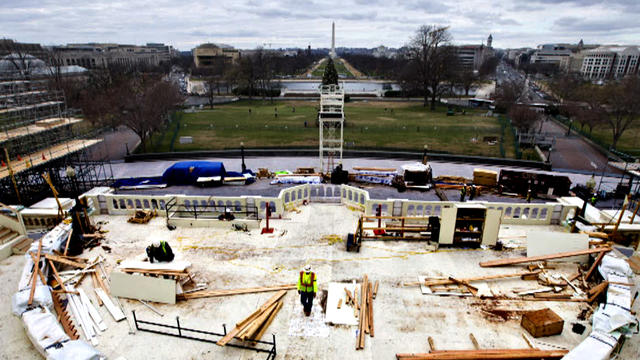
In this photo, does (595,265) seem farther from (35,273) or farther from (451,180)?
(35,273)

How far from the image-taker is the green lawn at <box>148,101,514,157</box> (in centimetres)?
3856

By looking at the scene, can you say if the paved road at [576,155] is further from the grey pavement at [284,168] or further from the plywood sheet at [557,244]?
the plywood sheet at [557,244]

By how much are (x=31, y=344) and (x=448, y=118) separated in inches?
2283

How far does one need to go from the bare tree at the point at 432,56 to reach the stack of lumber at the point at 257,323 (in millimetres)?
61913

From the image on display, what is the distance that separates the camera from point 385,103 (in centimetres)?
7388

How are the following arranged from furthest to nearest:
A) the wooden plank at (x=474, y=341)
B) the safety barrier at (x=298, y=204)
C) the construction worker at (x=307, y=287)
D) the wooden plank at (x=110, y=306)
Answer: the safety barrier at (x=298, y=204)
the wooden plank at (x=110, y=306)
the construction worker at (x=307, y=287)
the wooden plank at (x=474, y=341)

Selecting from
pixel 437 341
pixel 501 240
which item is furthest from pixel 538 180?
pixel 437 341

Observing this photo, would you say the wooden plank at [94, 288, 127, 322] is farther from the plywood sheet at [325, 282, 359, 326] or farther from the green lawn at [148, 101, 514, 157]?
the green lawn at [148, 101, 514, 157]

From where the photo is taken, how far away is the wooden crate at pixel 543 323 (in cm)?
866

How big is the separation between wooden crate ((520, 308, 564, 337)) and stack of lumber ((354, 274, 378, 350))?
12.7 ft

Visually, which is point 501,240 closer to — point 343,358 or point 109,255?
point 343,358

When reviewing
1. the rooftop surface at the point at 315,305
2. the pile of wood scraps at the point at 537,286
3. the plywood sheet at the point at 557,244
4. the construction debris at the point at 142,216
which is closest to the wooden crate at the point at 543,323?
the rooftop surface at the point at 315,305

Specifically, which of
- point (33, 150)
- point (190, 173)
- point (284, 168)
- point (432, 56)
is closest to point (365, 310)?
point (190, 173)

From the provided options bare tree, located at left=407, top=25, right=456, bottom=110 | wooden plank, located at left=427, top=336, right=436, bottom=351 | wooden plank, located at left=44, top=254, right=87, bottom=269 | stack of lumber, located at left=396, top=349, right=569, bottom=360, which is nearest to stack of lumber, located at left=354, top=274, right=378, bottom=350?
stack of lumber, located at left=396, top=349, right=569, bottom=360
